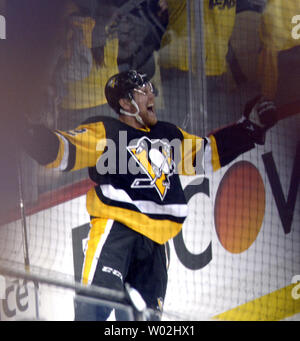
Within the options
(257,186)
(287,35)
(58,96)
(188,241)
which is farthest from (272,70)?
(58,96)

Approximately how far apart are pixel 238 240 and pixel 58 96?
2.87 feet

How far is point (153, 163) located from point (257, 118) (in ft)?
1.37

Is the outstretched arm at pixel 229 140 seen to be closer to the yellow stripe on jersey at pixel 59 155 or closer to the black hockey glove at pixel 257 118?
the black hockey glove at pixel 257 118

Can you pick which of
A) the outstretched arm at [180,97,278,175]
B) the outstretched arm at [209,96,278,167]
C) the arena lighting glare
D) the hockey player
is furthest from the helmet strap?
the arena lighting glare

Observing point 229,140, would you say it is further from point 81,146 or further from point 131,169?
point 81,146

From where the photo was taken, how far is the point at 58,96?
5.38 ft

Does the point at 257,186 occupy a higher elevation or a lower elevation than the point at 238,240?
higher

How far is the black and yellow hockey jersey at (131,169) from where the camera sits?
5.21 feet

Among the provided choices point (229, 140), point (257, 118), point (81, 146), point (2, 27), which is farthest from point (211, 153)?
point (2, 27)

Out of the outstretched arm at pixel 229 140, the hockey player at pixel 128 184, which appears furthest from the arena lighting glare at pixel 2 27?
the outstretched arm at pixel 229 140

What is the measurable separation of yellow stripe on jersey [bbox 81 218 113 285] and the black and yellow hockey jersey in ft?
0.09

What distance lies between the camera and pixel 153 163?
1.67 meters
